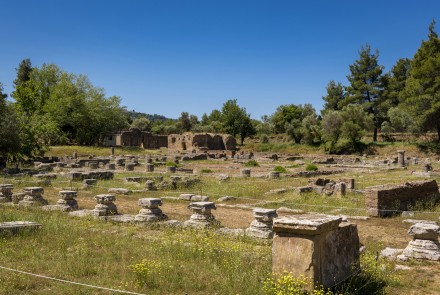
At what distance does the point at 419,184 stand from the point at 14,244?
12.8m

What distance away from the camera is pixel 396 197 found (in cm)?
1332

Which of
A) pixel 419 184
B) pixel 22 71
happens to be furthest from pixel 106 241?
pixel 22 71

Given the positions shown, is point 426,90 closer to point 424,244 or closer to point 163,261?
point 424,244

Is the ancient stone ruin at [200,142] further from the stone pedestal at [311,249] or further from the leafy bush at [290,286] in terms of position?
the leafy bush at [290,286]

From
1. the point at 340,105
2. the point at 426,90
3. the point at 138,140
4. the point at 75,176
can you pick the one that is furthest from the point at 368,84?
the point at 75,176

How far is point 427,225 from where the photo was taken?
8.16 m

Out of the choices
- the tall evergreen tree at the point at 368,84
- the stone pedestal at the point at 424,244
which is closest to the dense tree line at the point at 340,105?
the tall evergreen tree at the point at 368,84

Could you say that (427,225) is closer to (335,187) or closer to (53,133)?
(335,187)

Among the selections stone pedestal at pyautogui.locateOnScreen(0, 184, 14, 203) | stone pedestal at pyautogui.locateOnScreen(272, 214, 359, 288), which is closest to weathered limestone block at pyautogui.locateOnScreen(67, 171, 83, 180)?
stone pedestal at pyautogui.locateOnScreen(0, 184, 14, 203)

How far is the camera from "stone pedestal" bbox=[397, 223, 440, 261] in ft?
25.5

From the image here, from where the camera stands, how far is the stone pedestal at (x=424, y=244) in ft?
25.5

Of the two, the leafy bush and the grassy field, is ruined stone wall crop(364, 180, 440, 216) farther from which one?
the leafy bush

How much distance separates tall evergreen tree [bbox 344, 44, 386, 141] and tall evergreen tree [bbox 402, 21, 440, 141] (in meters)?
13.3

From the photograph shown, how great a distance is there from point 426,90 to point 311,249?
43.1 metres
